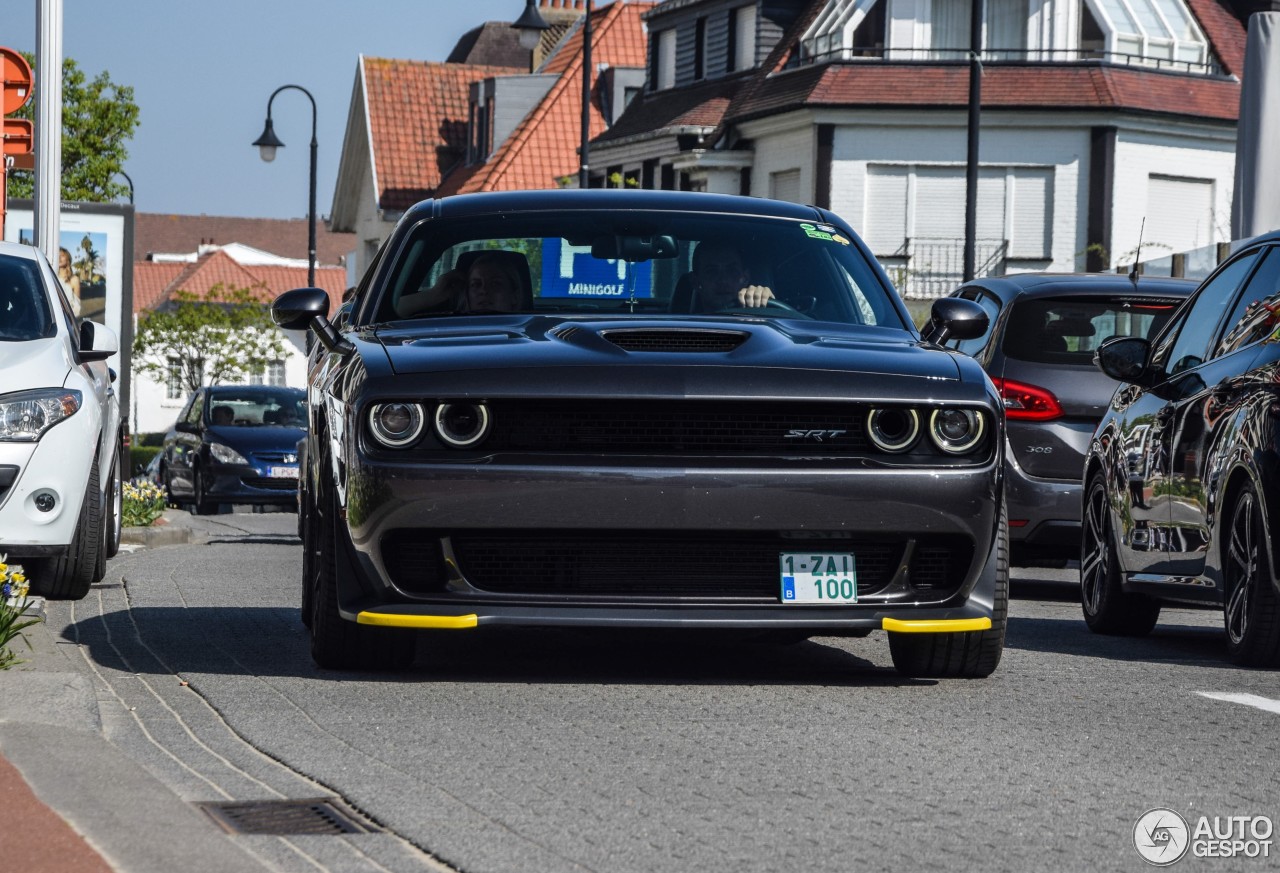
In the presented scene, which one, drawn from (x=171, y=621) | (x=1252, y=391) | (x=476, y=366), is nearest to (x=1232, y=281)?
(x=1252, y=391)

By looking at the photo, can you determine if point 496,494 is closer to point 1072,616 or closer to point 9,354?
point 9,354

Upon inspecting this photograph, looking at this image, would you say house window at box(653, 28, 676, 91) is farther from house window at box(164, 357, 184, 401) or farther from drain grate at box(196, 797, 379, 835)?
drain grate at box(196, 797, 379, 835)

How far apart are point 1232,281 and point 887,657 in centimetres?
223

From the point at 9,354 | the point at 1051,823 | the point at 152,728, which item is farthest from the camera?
the point at 9,354

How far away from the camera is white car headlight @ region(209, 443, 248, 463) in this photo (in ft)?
87.1

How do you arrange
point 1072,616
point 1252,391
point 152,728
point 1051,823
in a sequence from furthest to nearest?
point 1072,616, point 1252,391, point 152,728, point 1051,823

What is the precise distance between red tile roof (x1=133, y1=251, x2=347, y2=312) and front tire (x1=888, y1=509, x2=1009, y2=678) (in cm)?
8306

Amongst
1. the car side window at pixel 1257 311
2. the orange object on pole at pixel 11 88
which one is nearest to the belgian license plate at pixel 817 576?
the car side window at pixel 1257 311

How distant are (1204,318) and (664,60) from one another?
46.8 metres

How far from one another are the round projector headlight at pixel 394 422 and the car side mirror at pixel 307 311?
4.33 ft

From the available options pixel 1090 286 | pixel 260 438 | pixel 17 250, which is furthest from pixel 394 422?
pixel 260 438

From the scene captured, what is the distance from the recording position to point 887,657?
318 inches

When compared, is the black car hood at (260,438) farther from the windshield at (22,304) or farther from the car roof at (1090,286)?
the windshield at (22,304)

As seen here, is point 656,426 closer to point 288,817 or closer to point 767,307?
point 767,307
